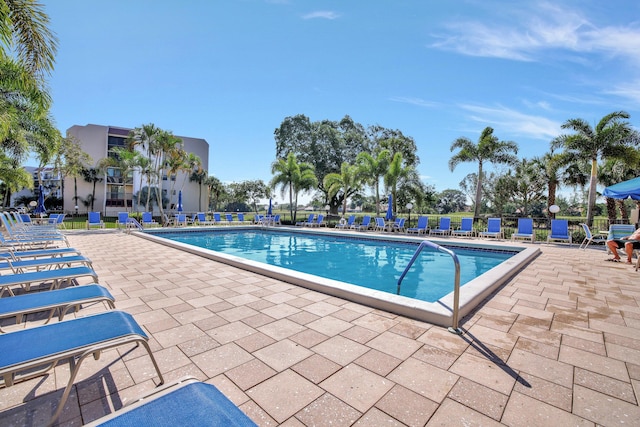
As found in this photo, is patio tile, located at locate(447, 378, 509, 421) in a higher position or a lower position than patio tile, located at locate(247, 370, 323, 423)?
higher

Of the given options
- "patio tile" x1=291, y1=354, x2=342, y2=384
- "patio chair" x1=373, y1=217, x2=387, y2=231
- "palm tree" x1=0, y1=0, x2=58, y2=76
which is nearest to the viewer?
"patio tile" x1=291, y1=354, x2=342, y2=384

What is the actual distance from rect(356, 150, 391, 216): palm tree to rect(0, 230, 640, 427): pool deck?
47.8 ft

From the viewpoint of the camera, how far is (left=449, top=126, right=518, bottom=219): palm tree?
18609 mm

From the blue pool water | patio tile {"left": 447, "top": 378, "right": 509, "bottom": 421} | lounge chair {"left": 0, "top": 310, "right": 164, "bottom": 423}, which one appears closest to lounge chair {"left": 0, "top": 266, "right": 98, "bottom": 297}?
lounge chair {"left": 0, "top": 310, "right": 164, "bottom": 423}

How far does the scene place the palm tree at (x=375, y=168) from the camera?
18.1 meters

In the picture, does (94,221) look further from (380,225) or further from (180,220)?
(380,225)

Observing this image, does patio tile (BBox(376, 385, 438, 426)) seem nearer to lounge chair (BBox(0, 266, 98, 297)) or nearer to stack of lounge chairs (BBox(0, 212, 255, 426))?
stack of lounge chairs (BBox(0, 212, 255, 426))

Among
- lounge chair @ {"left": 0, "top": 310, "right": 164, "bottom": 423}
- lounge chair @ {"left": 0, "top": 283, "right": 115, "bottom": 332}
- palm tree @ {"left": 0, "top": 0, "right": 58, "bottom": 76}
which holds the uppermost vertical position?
palm tree @ {"left": 0, "top": 0, "right": 58, "bottom": 76}

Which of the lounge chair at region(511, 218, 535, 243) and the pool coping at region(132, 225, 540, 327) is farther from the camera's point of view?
the lounge chair at region(511, 218, 535, 243)

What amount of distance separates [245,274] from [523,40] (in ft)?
32.8

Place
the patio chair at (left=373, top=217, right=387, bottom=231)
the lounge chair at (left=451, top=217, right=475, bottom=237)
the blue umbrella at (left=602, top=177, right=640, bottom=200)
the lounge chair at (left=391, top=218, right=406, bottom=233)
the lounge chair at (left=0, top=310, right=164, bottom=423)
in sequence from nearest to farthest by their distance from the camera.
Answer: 1. the lounge chair at (left=0, top=310, right=164, bottom=423)
2. the blue umbrella at (left=602, top=177, right=640, bottom=200)
3. the lounge chair at (left=451, top=217, right=475, bottom=237)
4. the lounge chair at (left=391, top=218, right=406, bottom=233)
5. the patio chair at (left=373, top=217, right=387, bottom=231)

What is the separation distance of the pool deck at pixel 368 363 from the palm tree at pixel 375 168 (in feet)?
47.8

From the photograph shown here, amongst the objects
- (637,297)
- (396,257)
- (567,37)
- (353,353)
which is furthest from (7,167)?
(567,37)

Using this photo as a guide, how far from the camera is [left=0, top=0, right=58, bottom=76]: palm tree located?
5250 mm
